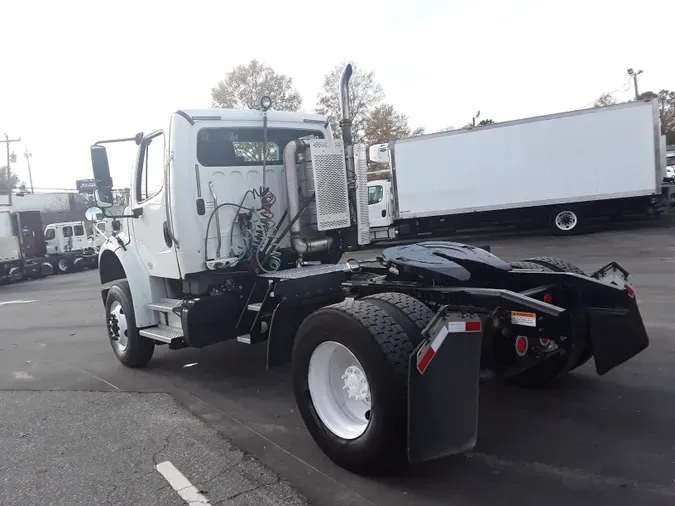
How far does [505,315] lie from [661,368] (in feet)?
8.05

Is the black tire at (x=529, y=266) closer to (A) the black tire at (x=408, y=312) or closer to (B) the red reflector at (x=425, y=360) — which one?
(A) the black tire at (x=408, y=312)

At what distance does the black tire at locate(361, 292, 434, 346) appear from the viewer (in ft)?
11.4

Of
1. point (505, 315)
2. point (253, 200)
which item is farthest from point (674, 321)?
point (253, 200)

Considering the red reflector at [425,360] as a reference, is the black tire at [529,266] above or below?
above

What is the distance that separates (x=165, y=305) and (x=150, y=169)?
1.45m

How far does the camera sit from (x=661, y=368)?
16.9 ft

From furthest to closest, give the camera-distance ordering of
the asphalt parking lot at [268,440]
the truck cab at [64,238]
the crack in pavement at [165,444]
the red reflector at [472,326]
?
the truck cab at [64,238] < the crack in pavement at [165,444] < the asphalt parking lot at [268,440] < the red reflector at [472,326]

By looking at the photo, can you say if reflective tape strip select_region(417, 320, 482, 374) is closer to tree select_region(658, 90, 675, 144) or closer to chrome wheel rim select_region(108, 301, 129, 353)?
chrome wheel rim select_region(108, 301, 129, 353)

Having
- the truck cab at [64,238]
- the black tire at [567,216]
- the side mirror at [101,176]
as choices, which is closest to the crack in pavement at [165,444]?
the side mirror at [101,176]

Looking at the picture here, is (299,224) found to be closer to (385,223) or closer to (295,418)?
(295,418)

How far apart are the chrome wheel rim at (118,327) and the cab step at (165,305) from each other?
48 centimetres

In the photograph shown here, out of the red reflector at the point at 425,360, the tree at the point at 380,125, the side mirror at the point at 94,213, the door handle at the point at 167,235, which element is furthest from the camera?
the tree at the point at 380,125

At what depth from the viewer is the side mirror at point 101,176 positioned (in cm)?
584

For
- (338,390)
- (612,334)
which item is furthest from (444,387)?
(612,334)
